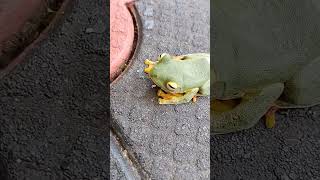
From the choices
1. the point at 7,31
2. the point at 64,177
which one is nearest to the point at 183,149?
the point at 64,177

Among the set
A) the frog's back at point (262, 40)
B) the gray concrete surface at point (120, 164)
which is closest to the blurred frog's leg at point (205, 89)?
the frog's back at point (262, 40)

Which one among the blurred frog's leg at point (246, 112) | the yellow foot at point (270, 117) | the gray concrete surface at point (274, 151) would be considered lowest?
the gray concrete surface at point (274, 151)

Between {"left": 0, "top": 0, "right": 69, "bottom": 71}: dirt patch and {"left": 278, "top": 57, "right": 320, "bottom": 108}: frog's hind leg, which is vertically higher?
{"left": 0, "top": 0, "right": 69, "bottom": 71}: dirt patch

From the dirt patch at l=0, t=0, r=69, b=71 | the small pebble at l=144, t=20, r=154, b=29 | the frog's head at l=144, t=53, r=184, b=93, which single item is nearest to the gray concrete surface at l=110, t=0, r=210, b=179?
the small pebble at l=144, t=20, r=154, b=29

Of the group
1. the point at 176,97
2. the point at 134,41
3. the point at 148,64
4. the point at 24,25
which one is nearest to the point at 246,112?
the point at 176,97

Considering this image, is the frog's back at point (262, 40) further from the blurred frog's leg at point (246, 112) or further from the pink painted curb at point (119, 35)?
the pink painted curb at point (119, 35)

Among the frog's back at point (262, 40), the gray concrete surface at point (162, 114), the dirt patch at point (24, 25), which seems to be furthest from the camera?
the gray concrete surface at point (162, 114)

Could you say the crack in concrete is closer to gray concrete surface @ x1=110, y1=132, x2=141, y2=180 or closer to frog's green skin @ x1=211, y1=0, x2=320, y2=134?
gray concrete surface @ x1=110, y1=132, x2=141, y2=180

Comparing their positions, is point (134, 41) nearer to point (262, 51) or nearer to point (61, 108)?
point (61, 108)
